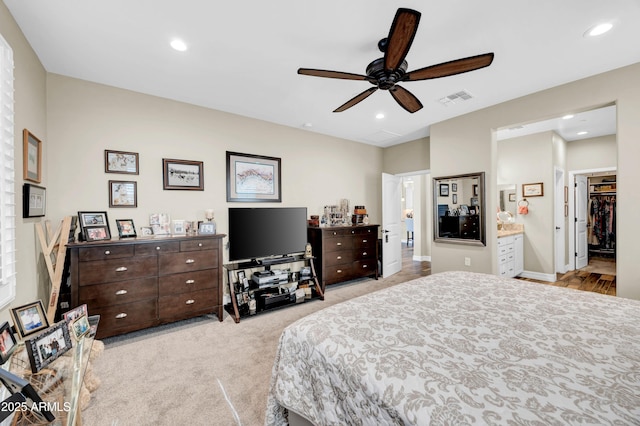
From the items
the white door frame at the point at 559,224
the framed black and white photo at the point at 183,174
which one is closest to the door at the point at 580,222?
the white door frame at the point at 559,224

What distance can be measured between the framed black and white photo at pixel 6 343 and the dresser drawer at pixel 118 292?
4.50 ft

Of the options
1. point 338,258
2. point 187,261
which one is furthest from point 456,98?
point 187,261

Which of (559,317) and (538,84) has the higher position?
(538,84)

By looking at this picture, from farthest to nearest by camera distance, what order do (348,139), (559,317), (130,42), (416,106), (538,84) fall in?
(348,139) < (538,84) < (416,106) < (130,42) < (559,317)

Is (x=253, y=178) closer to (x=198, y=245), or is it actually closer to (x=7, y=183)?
(x=198, y=245)

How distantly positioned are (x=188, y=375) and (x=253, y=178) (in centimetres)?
261

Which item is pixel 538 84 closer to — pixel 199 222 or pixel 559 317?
pixel 559 317

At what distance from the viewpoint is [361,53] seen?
2.38 metres

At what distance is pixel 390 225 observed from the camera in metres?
5.32

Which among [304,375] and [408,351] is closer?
[408,351]

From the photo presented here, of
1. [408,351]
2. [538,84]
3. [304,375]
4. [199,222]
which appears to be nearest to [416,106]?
[538,84]

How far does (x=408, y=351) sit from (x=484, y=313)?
705 mm

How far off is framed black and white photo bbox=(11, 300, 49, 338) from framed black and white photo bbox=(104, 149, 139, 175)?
6.03ft

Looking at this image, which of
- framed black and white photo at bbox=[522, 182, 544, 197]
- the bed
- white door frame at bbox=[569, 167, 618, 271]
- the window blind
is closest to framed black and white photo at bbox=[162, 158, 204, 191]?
the window blind
